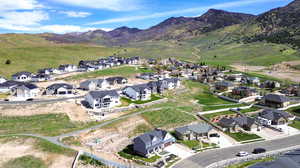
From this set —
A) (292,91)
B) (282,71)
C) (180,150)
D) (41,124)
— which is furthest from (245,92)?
(282,71)

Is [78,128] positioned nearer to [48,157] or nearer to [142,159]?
[48,157]

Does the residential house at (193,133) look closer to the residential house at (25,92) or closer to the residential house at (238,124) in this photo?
the residential house at (238,124)

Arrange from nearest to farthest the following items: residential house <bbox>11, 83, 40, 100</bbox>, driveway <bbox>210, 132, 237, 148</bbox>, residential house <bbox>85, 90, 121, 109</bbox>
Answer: driveway <bbox>210, 132, 237, 148</bbox> < residential house <bbox>85, 90, 121, 109</bbox> < residential house <bbox>11, 83, 40, 100</bbox>

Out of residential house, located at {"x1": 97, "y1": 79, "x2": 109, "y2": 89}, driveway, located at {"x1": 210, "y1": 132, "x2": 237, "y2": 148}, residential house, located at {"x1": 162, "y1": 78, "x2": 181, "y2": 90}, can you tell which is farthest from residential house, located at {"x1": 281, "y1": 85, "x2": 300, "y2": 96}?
residential house, located at {"x1": 97, "y1": 79, "x2": 109, "y2": 89}

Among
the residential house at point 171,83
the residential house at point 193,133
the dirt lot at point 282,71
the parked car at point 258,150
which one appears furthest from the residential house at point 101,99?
the dirt lot at point 282,71

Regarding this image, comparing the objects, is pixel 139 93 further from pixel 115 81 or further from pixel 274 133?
pixel 274 133

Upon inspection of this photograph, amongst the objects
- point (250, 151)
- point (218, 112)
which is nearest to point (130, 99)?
point (218, 112)

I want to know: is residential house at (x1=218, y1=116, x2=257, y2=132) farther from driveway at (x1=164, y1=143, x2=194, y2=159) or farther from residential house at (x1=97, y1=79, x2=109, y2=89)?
residential house at (x1=97, y1=79, x2=109, y2=89)
